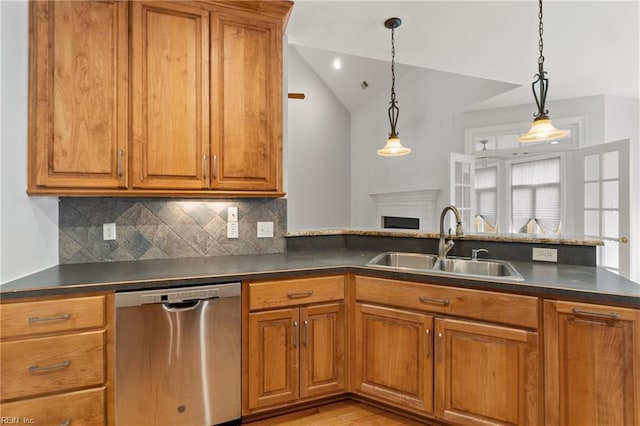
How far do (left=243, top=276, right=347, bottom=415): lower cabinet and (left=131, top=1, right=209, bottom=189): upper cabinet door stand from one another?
0.87 meters

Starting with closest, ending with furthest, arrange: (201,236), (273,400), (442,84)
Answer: (273,400)
(201,236)
(442,84)

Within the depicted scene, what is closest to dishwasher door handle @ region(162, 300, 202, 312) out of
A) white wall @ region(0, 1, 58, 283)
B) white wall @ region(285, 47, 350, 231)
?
white wall @ region(0, 1, 58, 283)

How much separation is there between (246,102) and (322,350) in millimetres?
1655

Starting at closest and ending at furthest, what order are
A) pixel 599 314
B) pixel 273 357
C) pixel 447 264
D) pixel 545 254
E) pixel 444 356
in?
1. pixel 599 314
2. pixel 444 356
3. pixel 273 357
4. pixel 545 254
5. pixel 447 264

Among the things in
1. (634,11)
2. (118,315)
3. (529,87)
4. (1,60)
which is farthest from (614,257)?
(1,60)

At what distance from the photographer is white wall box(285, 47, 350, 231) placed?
5695mm

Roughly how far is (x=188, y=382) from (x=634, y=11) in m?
3.81

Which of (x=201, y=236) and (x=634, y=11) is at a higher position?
(x=634, y=11)

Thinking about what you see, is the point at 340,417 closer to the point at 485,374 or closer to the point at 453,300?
the point at 485,374

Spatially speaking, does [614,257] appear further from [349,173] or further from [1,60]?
[1,60]

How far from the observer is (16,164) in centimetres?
161

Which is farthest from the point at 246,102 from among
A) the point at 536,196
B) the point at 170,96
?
the point at 536,196

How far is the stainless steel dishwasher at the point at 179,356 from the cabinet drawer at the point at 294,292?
0.38ft

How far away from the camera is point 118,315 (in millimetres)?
1521
